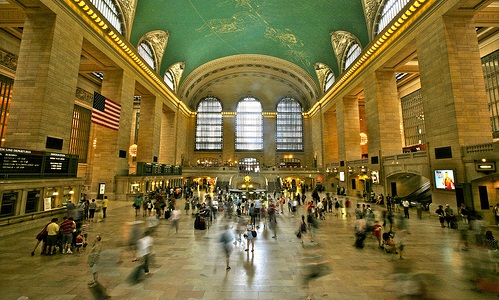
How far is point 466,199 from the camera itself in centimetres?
1063

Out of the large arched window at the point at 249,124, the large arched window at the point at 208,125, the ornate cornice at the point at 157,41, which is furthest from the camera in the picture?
the large arched window at the point at 249,124

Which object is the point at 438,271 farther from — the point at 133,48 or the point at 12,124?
the point at 133,48

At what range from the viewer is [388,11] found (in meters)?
17.1

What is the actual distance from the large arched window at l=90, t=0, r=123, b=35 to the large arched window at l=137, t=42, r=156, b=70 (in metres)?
3.51

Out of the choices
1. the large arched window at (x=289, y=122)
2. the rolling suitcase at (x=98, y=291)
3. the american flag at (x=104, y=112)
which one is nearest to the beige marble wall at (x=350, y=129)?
the large arched window at (x=289, y=122)

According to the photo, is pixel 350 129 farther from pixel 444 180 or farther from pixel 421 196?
pixel 444 180

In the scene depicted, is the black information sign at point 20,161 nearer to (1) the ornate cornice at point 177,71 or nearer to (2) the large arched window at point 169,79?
(2) the large arched window at point 169,79

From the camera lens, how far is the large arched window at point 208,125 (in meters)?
40.6

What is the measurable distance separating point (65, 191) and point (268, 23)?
75.8 feet

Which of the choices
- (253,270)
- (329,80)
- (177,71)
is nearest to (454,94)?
(253,270)

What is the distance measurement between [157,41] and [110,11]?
6367 mm

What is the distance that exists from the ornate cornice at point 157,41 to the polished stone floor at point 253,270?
64.6ft

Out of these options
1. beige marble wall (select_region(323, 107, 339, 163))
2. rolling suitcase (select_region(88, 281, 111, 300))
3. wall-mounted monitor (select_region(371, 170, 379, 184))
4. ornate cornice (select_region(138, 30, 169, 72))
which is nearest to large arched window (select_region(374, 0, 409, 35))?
wall-mounted monitor (select_region(371, 170, 379, 184))

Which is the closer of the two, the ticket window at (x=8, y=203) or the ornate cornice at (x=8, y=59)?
the ticket window at (x=8, y=203)
